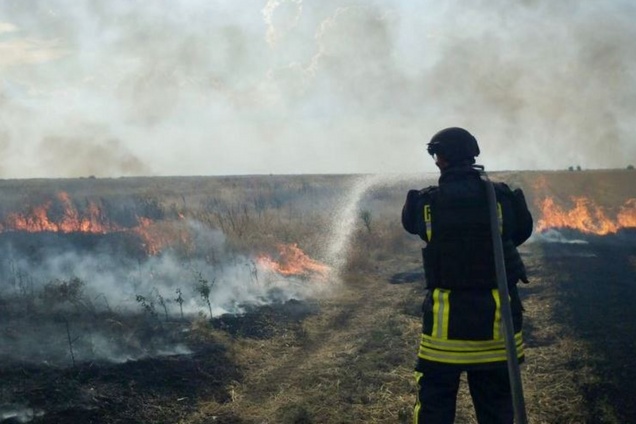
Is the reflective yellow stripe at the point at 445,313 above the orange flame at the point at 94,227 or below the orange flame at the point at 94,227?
below

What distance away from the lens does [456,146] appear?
153 inches

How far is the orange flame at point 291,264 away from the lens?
12.4 meters

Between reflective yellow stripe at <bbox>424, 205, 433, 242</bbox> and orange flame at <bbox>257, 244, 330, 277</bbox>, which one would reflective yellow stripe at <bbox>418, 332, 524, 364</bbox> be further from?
orange flame at <bbox>257, 244, 330, 277</bbox>

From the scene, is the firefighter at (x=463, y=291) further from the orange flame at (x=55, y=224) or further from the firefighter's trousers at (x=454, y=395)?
the orange flame at (x=55, y=224)

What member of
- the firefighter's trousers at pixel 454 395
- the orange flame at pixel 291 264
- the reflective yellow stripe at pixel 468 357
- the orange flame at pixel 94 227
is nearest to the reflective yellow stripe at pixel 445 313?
the reflective yellow stripe at pixel 468 357

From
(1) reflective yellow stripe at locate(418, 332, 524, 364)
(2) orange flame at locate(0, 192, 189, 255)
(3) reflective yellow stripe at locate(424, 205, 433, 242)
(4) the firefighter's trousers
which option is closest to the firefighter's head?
(3) reflective yellow stripe at locate(424, 205, 433, 242)

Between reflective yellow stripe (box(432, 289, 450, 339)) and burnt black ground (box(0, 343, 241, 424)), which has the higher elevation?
reflective yellow stripe (box(432, 289, 450, 339))

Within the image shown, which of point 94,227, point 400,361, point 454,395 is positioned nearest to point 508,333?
point 454,395

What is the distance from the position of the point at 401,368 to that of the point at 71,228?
12724mm

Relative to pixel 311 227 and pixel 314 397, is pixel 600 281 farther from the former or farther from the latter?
pixel 311 227

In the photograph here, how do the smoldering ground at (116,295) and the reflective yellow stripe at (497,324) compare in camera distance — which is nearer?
the reflective yellow stripe at (497,324)

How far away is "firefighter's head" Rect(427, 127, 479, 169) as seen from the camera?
3.89 metres

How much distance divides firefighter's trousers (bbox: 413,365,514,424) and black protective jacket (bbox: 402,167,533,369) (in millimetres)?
110

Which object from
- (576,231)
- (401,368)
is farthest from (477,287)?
(576,231)
